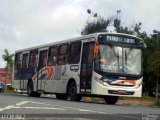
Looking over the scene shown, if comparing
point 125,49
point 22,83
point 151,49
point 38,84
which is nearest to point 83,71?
point 125,49

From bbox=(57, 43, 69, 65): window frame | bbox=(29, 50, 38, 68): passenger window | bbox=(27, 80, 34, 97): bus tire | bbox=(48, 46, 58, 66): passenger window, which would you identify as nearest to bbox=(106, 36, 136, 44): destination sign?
bbox=(57, 43, 69, 65): window frame

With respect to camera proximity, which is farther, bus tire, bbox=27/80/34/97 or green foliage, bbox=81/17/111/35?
green foliage, bbox=81/17/111/35

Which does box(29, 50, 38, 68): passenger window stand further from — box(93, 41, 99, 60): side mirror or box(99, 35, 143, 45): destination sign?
box(93, 41, 99, 60): side mirror

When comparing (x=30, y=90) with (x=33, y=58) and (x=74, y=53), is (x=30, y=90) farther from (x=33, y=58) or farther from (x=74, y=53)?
(x=74, y=53)

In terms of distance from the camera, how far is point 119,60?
77.7 ft

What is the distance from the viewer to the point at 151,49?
68.6 metres

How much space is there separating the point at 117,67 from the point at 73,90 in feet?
9.61

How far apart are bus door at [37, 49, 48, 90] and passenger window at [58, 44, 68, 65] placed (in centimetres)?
230

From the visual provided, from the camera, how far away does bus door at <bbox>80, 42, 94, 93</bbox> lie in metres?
23.8

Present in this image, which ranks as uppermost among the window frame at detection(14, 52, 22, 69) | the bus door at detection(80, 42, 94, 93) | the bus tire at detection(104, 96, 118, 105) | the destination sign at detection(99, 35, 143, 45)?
the destination sign at detection(99, 35, 143, 45)

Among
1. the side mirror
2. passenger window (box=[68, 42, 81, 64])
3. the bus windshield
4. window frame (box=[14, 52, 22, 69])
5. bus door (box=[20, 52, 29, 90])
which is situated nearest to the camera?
the side mirror

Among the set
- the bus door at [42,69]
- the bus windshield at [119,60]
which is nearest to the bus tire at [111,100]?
the bus windshield at [119,60]

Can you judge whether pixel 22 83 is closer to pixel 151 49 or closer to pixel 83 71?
Result: pixel 83 71

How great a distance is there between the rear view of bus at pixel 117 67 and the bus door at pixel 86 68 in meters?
0.43
